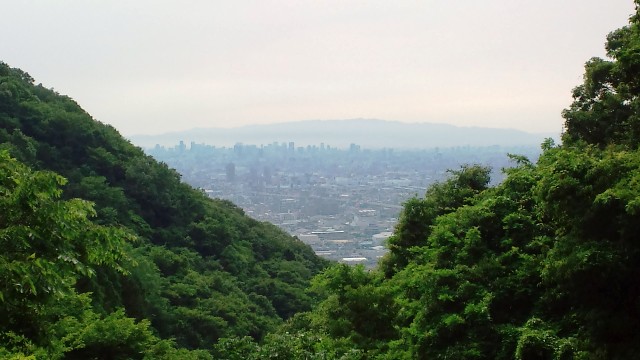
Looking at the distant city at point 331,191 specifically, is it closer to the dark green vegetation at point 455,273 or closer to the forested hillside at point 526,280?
the dark green vegetation at point 455,273

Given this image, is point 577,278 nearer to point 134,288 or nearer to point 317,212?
point 134,288

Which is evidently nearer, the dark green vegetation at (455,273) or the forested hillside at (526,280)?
the dark green vegetation at (455,273)

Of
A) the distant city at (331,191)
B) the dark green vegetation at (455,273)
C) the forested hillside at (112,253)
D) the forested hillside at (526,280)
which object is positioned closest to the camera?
the forested hillside at (112,253)

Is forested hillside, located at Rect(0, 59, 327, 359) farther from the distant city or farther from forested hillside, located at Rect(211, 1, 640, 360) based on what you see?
the distant city

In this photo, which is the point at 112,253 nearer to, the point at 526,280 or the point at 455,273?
the point at 455,273

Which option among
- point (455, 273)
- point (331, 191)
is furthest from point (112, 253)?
point (331, 191)

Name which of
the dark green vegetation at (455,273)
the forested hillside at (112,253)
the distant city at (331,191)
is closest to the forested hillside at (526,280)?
the dark green vegetation at (455,273)

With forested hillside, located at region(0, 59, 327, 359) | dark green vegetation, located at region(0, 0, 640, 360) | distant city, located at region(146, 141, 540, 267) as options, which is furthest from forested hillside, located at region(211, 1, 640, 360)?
distant city, located at region(146, 141, 540, 267)

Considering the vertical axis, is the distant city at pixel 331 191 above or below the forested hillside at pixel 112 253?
below
